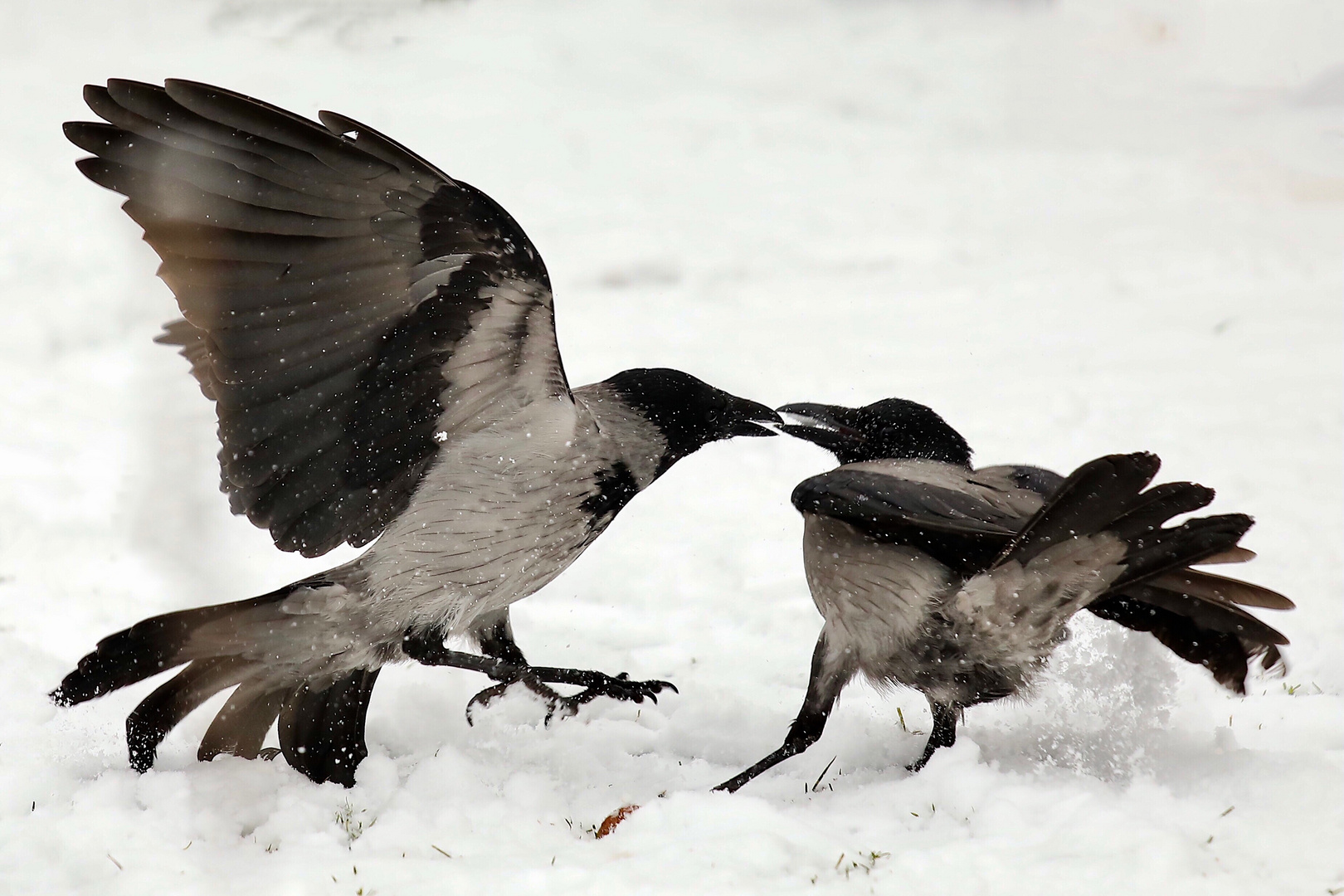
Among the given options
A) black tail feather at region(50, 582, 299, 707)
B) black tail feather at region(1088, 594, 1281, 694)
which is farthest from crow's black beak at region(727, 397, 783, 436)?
black tail feather at region(50, 582, 299, 707)

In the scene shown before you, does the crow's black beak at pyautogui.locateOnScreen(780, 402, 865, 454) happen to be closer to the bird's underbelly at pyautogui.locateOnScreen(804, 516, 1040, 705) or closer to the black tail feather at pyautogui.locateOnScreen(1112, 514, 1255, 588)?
the bird's underbelly at pyautogui.locateOnScreen(804, 516, 1040, 705)

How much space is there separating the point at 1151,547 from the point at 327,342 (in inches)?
95.4

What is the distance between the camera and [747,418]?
158 inches

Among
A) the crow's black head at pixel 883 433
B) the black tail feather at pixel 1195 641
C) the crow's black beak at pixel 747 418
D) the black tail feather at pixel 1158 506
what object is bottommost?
the black tail feather at pixel 1195 641

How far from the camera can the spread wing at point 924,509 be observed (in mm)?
3273

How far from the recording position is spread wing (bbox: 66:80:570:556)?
126 inches

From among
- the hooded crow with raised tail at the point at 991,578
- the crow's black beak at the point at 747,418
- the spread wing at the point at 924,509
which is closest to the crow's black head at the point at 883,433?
the crow's black beak at the point at 747,418

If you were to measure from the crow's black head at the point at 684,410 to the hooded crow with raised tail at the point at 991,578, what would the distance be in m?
0.47

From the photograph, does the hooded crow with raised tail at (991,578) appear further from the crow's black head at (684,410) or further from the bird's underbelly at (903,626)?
the crow's black head at (684,410)

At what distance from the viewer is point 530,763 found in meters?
3.69

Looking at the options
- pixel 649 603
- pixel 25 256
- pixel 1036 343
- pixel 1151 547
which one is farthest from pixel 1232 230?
pixel 25 256

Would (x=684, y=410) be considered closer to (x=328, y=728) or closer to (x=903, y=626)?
(x=903, y=626)

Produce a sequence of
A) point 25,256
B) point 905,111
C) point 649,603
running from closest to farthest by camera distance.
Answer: point 649,603 → point 25,256 → point 905,111

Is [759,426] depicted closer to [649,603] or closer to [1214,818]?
[649,603]
